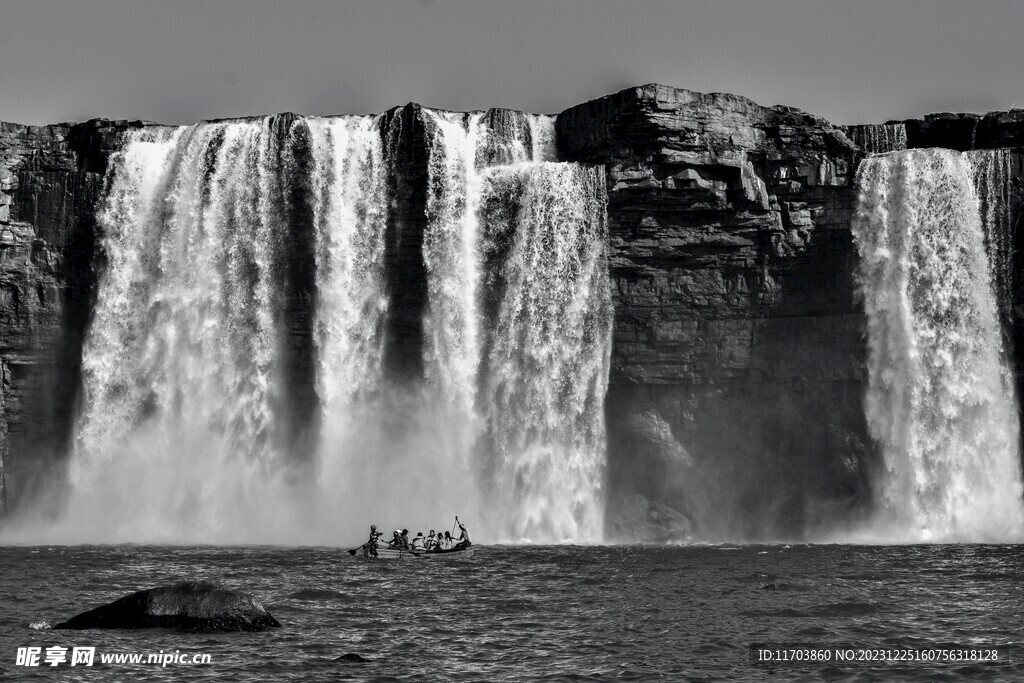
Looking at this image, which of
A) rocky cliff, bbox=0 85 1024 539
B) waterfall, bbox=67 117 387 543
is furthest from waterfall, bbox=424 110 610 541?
waterfall, bbox=67 117 387 543

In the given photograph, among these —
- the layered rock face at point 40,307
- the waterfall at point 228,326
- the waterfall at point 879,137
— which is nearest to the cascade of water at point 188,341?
the waterfall at point 228,326

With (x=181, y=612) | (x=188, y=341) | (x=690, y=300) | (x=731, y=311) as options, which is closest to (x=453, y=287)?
(x=690, y=300)

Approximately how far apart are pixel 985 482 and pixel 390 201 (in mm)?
29582

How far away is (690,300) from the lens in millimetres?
55781

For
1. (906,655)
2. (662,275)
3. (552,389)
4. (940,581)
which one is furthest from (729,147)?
(906,655)

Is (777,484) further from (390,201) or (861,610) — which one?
(861,610)

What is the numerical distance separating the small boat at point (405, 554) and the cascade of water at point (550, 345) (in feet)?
36.9

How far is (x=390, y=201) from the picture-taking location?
5612 cm

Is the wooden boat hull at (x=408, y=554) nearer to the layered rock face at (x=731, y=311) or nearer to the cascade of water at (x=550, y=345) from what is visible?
the cascade of water at (x=550, y=345)

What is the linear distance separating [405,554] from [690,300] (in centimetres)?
2036

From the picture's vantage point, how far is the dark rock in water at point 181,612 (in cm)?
2381

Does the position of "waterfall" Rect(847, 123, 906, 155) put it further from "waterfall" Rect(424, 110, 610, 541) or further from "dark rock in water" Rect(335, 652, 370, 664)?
"dark rock in water" Rect(335, 652, 370, 664)

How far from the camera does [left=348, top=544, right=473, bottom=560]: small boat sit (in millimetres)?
41875

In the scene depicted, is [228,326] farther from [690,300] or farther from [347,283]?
[690,300]
